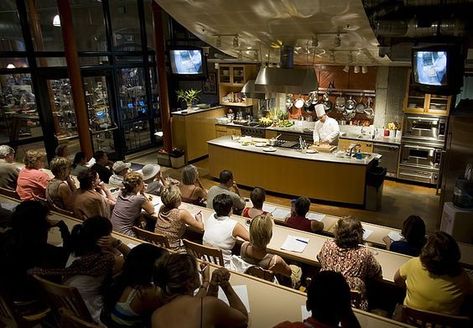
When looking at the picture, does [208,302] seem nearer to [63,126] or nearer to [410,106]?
[410,106]

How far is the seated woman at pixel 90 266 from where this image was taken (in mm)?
2352

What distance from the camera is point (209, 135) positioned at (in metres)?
9.31

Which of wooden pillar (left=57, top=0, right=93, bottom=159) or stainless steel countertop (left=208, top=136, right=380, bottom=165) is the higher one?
wooden pillar (left=57, top=0, right=93, bottom=159)

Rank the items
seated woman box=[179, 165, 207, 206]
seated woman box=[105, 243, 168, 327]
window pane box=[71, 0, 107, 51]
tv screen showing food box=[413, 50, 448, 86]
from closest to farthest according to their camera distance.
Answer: seated woman box=[105, 243, 168, 327] → tv screen showing food box=[413, 50, 448, 86] → seated woman box=[179, 165, 207, 206] → window pane box=[71, 0, 107, 51]

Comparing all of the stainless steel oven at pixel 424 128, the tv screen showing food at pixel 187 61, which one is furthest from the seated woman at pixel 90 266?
the stainless steel oven at pixel 424 128

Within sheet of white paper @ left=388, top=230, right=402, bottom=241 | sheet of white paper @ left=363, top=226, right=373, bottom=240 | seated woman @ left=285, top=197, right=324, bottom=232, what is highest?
seated woman @ left=285, top=197, right=324, bottom=232

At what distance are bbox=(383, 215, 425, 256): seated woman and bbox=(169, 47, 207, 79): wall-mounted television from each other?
5.24 meters

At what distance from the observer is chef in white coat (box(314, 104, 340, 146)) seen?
702cm

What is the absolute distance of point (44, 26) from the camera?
7.22m

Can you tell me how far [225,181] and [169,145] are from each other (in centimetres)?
443

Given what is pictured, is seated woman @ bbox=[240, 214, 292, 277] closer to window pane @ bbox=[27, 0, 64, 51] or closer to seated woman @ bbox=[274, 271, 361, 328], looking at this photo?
seated woman @ bbox=[274, 271, 361, 328]

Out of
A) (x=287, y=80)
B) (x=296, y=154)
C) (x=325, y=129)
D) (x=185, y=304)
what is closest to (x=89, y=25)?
(x=287, y=80)

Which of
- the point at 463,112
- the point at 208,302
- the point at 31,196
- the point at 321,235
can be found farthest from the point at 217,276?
the point at 463,112

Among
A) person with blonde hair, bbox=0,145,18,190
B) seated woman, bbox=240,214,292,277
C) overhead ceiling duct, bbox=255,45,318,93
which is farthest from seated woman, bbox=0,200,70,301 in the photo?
overhead ceiling duct, bbox=255,45,318,93
